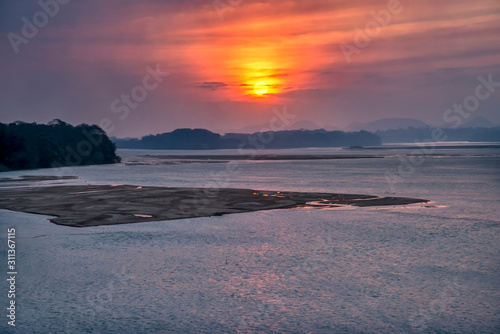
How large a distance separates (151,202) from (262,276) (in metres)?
23.7

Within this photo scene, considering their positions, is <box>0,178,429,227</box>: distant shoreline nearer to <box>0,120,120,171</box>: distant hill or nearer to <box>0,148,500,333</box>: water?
<box>0,148,500,333</box>: water

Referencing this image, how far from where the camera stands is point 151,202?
39562 millimetres

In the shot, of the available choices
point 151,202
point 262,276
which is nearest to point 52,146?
point 151,202

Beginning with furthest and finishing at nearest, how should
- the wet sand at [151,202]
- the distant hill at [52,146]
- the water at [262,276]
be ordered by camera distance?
the distant hill at [52,146], the wet sand at [151,202], the water at [262,276]

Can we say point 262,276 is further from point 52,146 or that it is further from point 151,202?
point 52,146

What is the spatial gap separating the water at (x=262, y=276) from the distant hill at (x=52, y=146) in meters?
75.9

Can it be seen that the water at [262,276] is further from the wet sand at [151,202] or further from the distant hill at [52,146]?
the distant hill at [52,146]

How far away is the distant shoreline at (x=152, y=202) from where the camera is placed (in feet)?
107

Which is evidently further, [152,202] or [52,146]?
[52,146]

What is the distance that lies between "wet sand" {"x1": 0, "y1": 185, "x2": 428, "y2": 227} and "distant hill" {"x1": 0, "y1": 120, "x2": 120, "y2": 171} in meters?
51.7

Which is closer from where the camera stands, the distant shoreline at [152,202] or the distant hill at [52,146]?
the distant shoreline at [152,202]

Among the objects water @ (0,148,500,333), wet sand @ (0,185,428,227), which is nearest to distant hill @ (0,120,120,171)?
wet sand @ (0,185,428,227)

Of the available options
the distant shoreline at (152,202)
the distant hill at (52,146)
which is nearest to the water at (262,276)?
the distant shoreline at (152,202)

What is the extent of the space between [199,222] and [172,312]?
16197 millimetres
